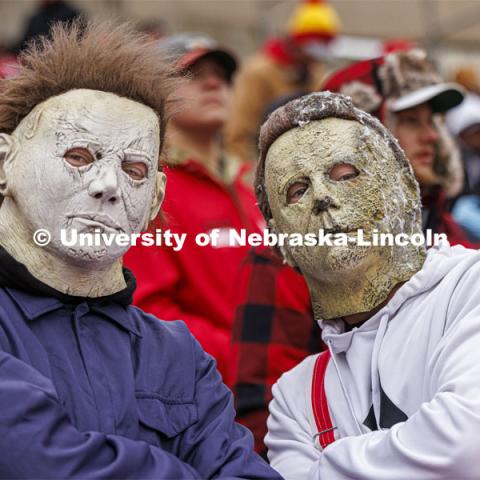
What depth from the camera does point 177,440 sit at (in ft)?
7.37

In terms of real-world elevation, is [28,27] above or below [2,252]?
above

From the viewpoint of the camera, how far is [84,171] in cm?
223

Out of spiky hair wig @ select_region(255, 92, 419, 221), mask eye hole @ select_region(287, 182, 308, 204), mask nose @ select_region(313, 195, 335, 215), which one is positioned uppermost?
spiky hair wig @ select_region(255, 92, 419, 221)

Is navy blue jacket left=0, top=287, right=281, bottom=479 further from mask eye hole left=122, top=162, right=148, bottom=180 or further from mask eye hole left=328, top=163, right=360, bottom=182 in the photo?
mask eye hole left=328, top=163, right=360, bottom=182

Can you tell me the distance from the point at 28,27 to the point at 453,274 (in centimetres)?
405

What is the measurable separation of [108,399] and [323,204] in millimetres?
791

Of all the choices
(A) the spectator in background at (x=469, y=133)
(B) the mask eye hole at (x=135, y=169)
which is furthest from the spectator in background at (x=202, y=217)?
(A) the spectator in background at (x=469, y=133)

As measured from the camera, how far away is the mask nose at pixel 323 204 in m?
2.43

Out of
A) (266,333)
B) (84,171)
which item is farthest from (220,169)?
(84,171)

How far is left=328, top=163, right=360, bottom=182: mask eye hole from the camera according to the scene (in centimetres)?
249

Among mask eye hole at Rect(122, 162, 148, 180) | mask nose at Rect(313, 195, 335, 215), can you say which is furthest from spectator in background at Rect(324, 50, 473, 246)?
mask eye hole at Rect(122, 162, 148, 180)

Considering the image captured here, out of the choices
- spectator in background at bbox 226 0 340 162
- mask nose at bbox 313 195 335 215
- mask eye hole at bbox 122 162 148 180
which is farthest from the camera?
spectator in background at bbox 226 0 340 162

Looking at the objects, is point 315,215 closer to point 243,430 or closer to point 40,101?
point 243,430

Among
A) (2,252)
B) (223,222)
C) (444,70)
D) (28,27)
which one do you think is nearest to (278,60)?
(28,27)
